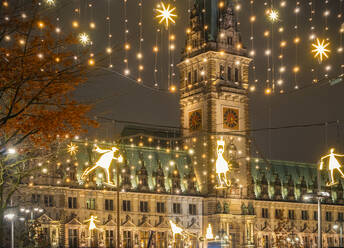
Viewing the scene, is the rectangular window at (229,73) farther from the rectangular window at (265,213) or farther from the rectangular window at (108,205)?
the rectangular window at (108,205)

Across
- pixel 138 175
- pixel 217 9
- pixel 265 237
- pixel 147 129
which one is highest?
pixel 217 9

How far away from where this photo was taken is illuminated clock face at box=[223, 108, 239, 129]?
245ft

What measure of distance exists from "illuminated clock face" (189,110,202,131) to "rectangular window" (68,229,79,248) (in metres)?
18.9

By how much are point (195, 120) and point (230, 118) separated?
4093 mm

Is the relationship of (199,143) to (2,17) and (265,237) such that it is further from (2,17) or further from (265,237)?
(2,17)

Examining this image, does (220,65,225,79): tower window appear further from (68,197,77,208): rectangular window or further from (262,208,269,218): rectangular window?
(68,197,77,208): rectangular window

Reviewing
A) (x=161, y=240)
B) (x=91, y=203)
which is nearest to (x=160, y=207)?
(x=161, y=240)

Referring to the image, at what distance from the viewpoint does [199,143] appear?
249 ft

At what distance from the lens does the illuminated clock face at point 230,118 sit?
74.8 metres

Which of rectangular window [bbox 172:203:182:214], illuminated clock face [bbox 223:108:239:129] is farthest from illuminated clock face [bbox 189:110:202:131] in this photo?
rectangular window [bbox 172:203:182:214]

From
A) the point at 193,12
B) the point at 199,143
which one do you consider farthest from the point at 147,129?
the point at 193,12

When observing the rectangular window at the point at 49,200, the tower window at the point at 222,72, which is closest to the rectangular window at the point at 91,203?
the rectangular window at the point at 49,200

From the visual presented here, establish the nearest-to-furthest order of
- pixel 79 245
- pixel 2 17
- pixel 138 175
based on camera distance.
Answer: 1. pixel 2 17
2. pixel 79 245
3. pixel 138 175

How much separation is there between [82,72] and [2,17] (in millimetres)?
1888
